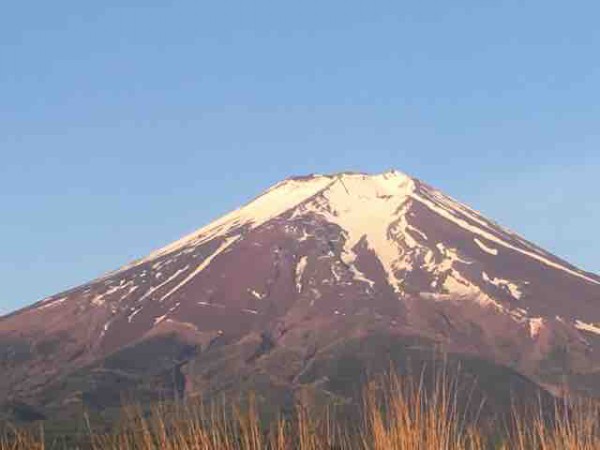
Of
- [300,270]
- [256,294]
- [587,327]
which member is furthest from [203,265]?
[587,327]

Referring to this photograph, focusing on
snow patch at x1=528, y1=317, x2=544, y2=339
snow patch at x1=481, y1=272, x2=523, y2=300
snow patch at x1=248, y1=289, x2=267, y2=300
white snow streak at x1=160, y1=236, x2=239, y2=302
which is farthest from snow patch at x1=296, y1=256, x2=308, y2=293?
snow patch at x1=528, y1=317, x2=544, y2=339

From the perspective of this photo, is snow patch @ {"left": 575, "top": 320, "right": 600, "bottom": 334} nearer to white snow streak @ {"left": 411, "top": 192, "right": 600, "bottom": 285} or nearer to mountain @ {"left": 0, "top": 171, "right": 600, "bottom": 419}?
mountain @ {"left": 0, "top": 171, "right": 600, "bottom": 419}

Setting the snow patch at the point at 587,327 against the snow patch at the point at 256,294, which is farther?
the snow patch at the point at 256,294

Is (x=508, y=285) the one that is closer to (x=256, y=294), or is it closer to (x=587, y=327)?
(x=587, y=327)

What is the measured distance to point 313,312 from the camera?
96.0m

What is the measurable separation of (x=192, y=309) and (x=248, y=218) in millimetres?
23324

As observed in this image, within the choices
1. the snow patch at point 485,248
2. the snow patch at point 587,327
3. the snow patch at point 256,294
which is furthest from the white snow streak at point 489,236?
the snow patch at point 256,294

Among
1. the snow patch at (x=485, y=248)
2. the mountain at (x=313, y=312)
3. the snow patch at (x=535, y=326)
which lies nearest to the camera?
the mountain at (x=313, y=312)

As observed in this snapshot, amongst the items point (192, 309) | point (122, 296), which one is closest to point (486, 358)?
point (192, 309)

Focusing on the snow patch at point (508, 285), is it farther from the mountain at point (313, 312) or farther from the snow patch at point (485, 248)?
the snow patch at point (485, 248)

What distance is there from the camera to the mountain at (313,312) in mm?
82750

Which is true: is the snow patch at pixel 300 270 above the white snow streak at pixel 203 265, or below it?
below

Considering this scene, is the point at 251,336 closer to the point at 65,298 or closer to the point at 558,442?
the point at 65,298

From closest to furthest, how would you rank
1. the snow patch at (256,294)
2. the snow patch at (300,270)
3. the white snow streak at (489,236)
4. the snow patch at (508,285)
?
1. the snow patch at (256,294)
2. the snow patch at (508,285)
3. the snow patch at (300,270)
4. the white snow streak at (489,236)
